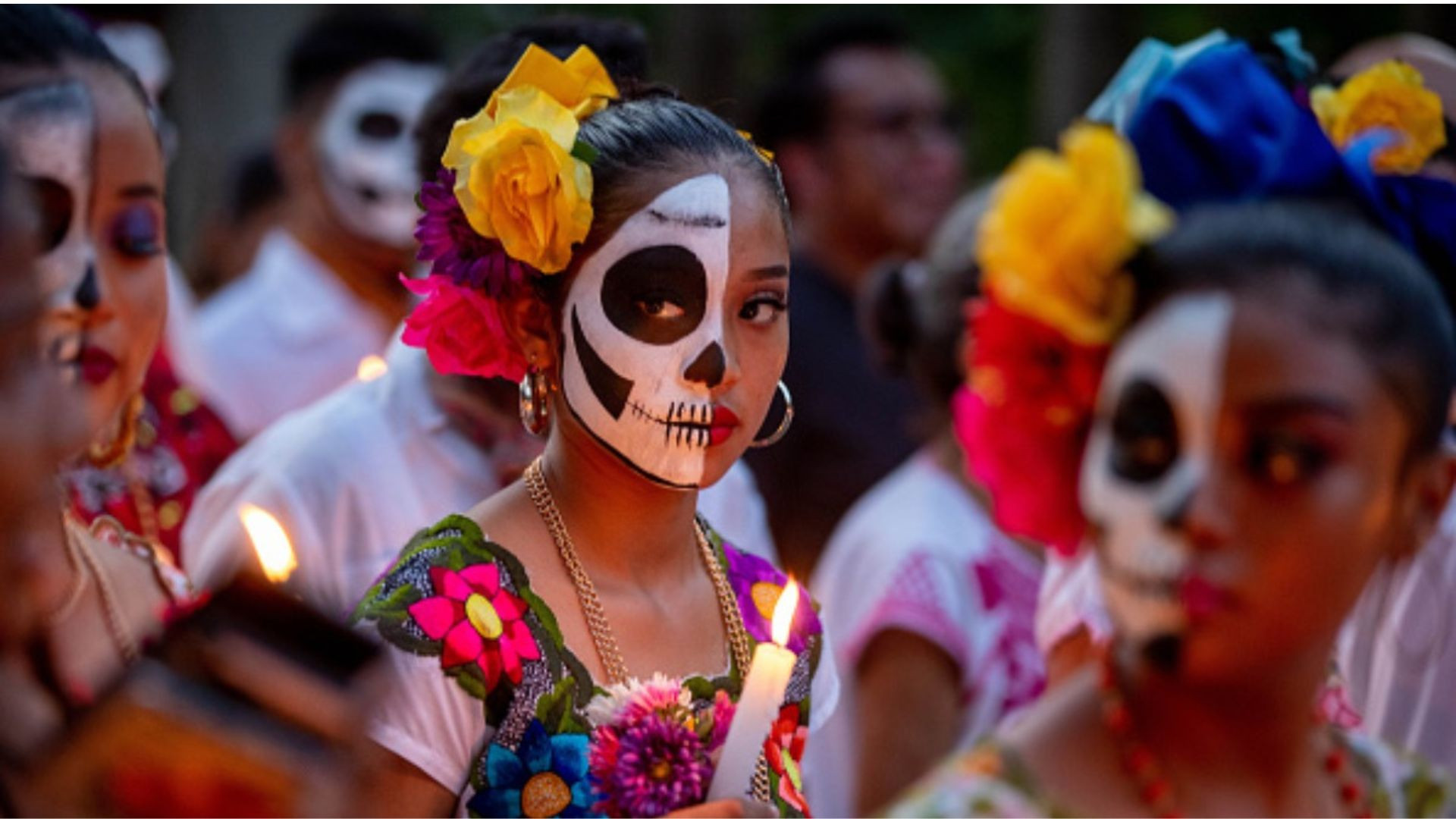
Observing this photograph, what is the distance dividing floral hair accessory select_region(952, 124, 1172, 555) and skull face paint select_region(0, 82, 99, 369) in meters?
1.59

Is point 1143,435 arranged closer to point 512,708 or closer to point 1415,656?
point 512,708

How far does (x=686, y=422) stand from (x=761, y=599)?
14.0 inches

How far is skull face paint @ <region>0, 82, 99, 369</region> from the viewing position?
10.9 feet

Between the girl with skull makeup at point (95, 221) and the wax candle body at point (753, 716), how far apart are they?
106 cm

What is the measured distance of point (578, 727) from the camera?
112 inches

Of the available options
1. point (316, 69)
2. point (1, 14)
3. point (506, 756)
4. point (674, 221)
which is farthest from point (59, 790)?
point (316, 69)

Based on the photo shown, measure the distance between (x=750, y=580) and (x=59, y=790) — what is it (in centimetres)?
142

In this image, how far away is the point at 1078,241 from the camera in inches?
88.8

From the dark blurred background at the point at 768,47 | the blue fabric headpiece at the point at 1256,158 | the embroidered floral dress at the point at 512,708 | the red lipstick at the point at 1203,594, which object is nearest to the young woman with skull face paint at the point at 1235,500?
the red lipstick at the point at 1203,594

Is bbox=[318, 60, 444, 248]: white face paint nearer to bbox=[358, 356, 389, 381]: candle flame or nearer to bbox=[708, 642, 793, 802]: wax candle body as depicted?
bbox=[358, 356, 389, 381]: candle flame

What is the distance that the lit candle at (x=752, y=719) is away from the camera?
257 centimetres

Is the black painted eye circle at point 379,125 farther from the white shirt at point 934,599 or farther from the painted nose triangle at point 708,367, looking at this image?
the painted nose triangle at point 708,367

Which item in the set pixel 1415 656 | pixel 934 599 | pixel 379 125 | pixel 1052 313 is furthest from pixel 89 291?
pixel 379 125

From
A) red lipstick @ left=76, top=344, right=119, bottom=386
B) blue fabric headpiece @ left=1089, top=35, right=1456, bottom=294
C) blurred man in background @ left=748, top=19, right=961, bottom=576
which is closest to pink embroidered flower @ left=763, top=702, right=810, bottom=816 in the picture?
blue fabric headpiece @ left=1089, top=35, right=1456, bottom=294
